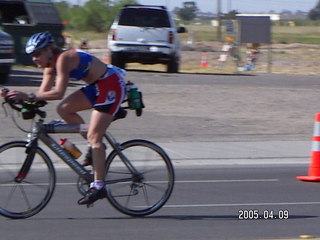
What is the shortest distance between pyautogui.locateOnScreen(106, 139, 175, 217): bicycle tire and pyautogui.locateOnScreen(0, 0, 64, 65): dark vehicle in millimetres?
18106

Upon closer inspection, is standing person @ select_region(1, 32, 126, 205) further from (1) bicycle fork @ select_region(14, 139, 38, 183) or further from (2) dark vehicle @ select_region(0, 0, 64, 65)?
(2) dark vehicle @ select_region(0, 0, 64, 65)

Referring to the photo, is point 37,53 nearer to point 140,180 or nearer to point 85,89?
point 85,89

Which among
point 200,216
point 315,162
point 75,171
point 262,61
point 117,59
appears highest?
point 75,171

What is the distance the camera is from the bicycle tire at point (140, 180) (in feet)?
24.6

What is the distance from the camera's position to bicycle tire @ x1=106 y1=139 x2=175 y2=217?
750 centimetres

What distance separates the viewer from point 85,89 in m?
7.29

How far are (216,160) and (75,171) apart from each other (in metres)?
4.88

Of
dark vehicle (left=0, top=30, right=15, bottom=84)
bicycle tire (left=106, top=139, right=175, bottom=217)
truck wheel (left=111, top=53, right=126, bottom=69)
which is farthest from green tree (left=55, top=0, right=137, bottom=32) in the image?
bicycle tire (left=106, top=139, right=175, bottom=217)

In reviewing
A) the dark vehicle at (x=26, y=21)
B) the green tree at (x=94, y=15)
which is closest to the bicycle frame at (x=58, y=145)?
the dark vehicle at (x=26, y=21)

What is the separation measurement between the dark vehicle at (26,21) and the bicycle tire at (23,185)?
18.0 meters

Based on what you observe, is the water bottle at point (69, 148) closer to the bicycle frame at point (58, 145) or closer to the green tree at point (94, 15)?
the bicycle frame at point (58, 145)

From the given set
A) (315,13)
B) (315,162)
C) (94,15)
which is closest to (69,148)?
(315,162)

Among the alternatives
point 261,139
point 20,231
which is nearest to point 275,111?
point 261,139

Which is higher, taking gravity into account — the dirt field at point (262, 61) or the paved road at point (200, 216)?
the paved road at point (200, 216)
